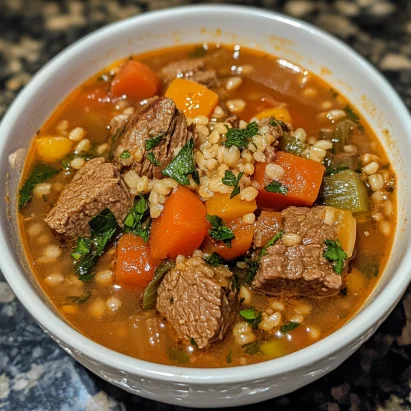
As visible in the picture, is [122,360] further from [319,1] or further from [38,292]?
[319,1]

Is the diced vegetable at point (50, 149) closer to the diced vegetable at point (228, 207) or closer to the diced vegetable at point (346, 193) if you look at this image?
the diced vegetable at point (228, 207)

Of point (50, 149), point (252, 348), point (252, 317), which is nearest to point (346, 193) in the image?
point (252, 317)

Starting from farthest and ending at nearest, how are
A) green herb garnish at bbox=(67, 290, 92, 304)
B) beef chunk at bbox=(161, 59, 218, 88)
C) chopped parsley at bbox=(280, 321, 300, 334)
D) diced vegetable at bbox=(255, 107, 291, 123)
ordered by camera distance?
beef chunk at bbox=(161, 59, 218, 88) → diced vegetable at bbox=(255, 107, 291, 123) → green herb garnish at bbox=(67, 290, 92, 304) → chopped parsley at bbox=(280, 321, 300, 334)

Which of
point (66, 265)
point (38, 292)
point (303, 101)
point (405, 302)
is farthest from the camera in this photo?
point (303, 101)

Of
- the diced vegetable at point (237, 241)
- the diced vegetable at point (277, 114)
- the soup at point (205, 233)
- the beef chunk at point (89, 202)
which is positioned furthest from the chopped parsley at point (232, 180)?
the diced vegetable at point (277, 114)

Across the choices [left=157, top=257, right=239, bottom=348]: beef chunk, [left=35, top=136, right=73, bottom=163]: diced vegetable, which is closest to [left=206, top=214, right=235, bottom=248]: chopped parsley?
[left=157, top=257, right=239, bottom=348]: beef chunk

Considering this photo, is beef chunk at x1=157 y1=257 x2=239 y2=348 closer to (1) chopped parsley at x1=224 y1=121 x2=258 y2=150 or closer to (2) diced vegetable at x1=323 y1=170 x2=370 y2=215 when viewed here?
(1) chopped parsley at x1=224 y1=121 x2=258 y2=150

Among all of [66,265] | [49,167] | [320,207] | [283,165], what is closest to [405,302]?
[320,207]
